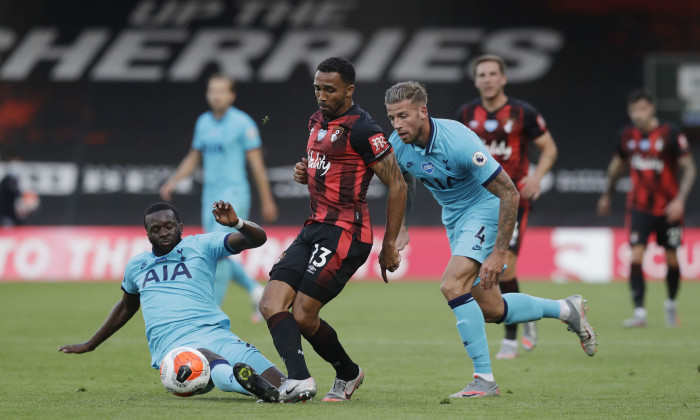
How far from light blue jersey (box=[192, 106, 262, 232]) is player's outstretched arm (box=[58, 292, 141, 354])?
4815 mm

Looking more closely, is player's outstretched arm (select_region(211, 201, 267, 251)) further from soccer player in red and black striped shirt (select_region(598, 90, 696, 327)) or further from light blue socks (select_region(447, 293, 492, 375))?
soccer player in red and black striped shirt (select_region(598, 90, 696, 327))

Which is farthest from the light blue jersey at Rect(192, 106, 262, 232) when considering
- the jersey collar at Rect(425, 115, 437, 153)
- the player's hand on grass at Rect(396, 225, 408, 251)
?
the jersey collar at Rect(425, 115, 437, 153)

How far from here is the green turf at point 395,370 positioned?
18.9ft

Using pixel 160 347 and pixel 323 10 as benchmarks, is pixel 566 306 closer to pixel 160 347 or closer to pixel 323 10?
pixel 160 347

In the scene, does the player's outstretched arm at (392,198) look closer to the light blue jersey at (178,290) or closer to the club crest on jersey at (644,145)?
the light blue jersey at (178,290)

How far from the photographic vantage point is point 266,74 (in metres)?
21.9

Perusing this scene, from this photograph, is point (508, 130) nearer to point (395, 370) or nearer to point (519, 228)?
point (519, 228)

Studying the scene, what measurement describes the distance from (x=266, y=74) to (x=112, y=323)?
15.7 m

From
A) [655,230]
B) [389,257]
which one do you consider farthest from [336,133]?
[655,230]

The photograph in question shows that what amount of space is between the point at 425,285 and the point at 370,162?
11.9m

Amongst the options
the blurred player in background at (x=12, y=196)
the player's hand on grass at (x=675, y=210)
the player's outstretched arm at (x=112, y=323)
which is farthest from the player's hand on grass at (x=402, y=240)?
the blurred player in background at (x=12, y=196)

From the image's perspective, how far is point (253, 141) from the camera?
454 inches

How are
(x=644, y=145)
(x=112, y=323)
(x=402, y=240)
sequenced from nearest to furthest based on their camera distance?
(x=112, y=323) → (x=402, y=240) → (x=644, y=145)

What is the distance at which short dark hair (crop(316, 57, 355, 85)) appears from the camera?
6215 millimetres
